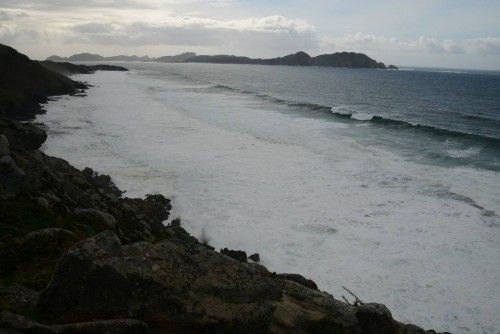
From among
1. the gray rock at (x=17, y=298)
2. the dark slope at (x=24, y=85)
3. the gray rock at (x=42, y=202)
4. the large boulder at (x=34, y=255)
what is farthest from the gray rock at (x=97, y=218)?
the dark slope at (x=24, y=85)

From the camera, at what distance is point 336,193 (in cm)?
2627

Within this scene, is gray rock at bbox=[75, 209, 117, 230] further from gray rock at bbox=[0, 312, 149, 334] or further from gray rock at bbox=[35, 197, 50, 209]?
gray rock at bbox=[0, 312, 149, 334]

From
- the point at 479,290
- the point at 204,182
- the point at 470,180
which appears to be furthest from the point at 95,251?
the point at 470,180

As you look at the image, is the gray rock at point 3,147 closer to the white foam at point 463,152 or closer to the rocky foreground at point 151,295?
the rocky foreground at point 151,295

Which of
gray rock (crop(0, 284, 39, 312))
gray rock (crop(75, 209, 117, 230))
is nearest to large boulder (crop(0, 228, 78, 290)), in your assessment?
gray rock (crop(0, 284, 39, 312))

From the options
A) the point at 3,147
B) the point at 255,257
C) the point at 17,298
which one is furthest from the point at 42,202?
the point at 255,257

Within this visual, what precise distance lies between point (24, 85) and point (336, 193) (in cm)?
5849

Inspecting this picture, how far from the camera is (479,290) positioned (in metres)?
16.7

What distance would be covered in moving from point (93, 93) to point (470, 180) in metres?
70.0

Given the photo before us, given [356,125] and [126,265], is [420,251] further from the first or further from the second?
[356,125]

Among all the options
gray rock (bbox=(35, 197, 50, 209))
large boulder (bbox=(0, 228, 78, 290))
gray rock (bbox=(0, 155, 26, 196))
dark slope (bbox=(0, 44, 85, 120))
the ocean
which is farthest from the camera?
dark slope (bbox=(0, 44, 85, 120))

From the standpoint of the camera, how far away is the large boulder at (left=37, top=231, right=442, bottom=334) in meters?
7.71

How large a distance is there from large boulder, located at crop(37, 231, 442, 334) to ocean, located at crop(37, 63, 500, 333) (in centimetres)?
828

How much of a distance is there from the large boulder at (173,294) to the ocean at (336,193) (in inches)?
326
